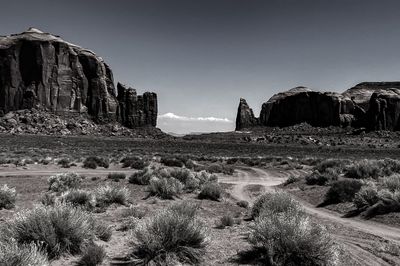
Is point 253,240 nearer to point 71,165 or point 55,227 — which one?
point 55,227

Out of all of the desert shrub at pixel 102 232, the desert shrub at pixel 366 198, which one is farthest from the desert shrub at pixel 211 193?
the desert shrub at pixel 102 232

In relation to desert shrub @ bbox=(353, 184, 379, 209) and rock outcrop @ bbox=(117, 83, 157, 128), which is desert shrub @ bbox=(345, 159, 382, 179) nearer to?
desert shrub @ bbox=(353, 184, 379, 209)

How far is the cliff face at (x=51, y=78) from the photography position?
485ft

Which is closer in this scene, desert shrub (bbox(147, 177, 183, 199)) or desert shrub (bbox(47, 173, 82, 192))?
desert shrub (bbox(147, 177, 183, 199))

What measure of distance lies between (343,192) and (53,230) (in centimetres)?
1265

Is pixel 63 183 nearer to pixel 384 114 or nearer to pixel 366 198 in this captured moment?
pixel 366 198

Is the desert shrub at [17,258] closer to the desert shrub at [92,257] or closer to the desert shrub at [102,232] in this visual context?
the desert shrub at [92,257]

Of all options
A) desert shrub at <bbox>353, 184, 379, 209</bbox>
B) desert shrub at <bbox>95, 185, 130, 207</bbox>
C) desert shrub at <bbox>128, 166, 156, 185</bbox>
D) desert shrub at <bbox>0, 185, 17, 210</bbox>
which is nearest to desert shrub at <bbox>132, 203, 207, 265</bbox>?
desert shrub at <bbox>95, 185, 130, 207</bbox>

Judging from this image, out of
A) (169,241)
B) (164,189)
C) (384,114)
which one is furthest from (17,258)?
(384,114)

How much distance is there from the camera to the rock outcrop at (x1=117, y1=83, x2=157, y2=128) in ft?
592

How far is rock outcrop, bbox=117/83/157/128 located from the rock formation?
6932cm

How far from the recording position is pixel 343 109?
171375mm

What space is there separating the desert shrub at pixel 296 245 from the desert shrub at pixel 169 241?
4.60ft

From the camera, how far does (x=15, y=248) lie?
560cm
